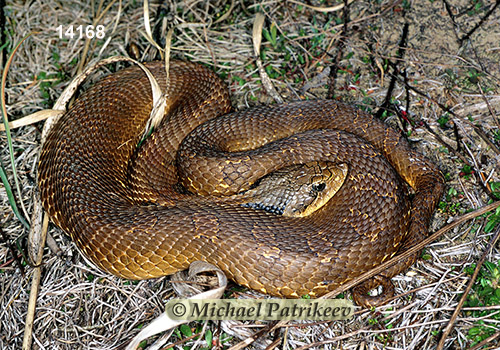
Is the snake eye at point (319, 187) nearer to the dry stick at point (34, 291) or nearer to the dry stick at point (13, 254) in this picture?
the dry stick at point (34, 291)

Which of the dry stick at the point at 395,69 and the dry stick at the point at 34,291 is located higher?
the dry stick at the point at 395,69

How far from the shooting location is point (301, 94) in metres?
6.22

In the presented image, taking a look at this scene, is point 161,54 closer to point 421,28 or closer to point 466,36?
point 421,28

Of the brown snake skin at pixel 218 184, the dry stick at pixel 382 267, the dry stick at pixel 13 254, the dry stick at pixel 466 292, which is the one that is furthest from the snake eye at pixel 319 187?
the dry stick at pixel 13 254

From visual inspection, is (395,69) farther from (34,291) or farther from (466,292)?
(34,291)

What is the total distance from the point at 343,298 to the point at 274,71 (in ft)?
10.6
